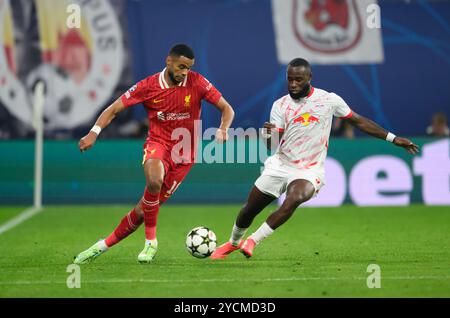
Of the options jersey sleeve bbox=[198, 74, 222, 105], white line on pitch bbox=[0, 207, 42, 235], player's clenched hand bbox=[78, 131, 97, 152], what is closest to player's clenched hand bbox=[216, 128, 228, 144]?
jersey sleeve bbox=[198, 74, 222, 105]

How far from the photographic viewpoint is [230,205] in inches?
706

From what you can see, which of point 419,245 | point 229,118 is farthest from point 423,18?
point 229,118

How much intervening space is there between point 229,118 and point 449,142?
832 centimetres

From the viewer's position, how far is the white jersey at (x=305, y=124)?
999 cm

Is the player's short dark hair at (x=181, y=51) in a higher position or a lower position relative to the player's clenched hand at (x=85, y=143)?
higher

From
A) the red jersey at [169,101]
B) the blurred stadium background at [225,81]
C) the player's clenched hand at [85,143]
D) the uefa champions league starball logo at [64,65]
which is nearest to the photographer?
the player's clenched hand at [85,143]

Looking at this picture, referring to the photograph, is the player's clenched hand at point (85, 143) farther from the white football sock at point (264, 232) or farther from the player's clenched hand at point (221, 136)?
the white football sock at point (264, 232)

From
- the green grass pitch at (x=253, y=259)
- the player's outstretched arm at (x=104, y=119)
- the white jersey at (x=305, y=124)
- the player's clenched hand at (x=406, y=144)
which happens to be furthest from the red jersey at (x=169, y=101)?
the player's clenched hand at (x=406, y=144)

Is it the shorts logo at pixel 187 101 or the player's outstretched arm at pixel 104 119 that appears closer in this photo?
the player's outstretched arm at pixel 104 119

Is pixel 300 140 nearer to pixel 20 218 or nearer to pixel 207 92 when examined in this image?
pixel 207 92

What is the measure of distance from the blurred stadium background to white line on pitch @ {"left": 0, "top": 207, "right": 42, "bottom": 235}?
362mm

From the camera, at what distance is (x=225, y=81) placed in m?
20.0

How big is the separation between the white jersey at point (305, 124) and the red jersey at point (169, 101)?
0.82 m
